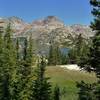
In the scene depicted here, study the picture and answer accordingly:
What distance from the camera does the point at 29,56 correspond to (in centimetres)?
8356

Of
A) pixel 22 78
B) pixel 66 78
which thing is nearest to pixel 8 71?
pixel 22 78

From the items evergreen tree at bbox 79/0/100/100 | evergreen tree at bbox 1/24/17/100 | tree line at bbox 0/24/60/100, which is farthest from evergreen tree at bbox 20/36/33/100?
evergreen tree at bbox 79/0/100/100

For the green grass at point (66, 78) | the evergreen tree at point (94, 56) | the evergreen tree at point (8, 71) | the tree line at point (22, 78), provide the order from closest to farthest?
the evergreen tree at point (94, 56) → the tree line at point (22, 78) → the evergreen tree at point (8, 71) → the green grass at point (66, 78)

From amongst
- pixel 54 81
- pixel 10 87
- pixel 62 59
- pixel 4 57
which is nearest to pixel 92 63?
pixel 10 87

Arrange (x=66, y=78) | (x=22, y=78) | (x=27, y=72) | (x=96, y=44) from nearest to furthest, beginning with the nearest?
1. (x=96, y=44)
2. (x=22, y=78)
3. (x=27, y=72)
4. (x=66, y=78)

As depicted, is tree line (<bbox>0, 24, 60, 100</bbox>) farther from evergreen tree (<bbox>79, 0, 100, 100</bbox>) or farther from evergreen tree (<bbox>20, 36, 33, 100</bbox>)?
evergreen tree (<bbox>79, 0, 100, 100</bbox>)

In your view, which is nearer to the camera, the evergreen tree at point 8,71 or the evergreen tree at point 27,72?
the evergreen tree at point 8,71

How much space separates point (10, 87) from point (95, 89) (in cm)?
3568

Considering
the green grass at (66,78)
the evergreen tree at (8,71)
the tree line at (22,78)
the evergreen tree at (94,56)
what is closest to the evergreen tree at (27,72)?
the tree line at (22,78)

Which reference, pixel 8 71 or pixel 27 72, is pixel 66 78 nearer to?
pixel 8 71

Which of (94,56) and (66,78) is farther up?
(94,56)

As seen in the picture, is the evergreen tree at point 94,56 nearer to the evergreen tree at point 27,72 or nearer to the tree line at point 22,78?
the tree line at point 22,78

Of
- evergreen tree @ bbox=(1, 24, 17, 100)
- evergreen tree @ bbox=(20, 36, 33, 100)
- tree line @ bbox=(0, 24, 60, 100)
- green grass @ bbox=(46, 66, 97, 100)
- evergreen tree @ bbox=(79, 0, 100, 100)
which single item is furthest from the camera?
green grass @ bbox=(46, 66, 97, 100)

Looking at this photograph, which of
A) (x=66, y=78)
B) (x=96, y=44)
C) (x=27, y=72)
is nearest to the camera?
(x=96, y=44)
